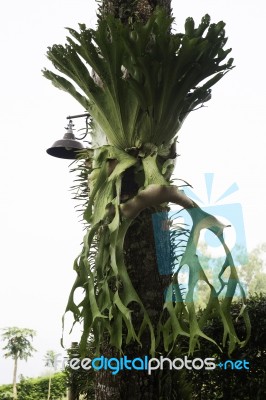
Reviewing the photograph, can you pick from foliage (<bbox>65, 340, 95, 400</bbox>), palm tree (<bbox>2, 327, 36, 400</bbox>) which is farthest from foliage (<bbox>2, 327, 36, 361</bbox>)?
foliage (<bbox>65, 340, 95, 400</bbox>)

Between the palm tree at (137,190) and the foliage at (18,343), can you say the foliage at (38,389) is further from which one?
the palm tree at (137,190)

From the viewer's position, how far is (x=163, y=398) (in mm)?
1291

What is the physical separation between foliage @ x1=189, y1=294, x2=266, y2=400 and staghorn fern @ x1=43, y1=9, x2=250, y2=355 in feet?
5.19

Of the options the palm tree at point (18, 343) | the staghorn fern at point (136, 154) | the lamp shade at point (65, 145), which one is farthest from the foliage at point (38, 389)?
the staghorn fern at point (136, 154)

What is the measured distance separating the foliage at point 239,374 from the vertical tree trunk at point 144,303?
1550 millimetres

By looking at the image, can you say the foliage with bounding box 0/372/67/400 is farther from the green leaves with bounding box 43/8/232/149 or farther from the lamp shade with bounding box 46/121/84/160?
the green leaves with bounding box 43/8/232/149

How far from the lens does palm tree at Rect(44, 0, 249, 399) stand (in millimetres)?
1195

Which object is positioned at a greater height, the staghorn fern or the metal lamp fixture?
the metal lamp fixture

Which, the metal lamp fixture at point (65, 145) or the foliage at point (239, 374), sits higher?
the metal lamp fixture at point (65, 145)

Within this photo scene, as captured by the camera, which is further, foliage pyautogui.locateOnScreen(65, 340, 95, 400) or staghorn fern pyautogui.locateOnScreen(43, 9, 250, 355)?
foliage pyautogui.locateOnScreen(65, 340, 95, 400)

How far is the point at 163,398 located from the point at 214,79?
1.01 m

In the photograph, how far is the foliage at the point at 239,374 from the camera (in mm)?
2664

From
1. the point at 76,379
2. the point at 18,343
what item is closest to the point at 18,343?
the point at 18,343

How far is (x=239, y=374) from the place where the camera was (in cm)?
272
